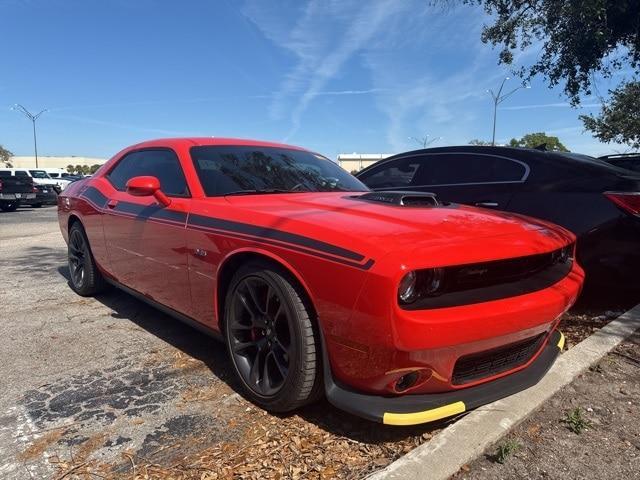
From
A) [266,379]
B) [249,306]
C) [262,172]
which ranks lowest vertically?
[266,379]

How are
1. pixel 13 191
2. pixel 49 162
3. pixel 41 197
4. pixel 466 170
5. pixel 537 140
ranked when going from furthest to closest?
pixel 49 162 < pixel 537 140 < pixel 41 197 < pixel 13 191 < pixel 466 170

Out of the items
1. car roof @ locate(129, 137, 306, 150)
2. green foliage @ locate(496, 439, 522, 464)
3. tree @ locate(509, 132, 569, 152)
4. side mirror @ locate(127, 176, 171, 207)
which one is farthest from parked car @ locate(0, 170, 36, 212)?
tree @ locate(509, 132, 569, 152)

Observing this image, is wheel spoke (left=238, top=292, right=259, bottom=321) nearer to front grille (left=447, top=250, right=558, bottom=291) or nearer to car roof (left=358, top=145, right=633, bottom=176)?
front grille (left=447, top=250, right=558, bottom=291)

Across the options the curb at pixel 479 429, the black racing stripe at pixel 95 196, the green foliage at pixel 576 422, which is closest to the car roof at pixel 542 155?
the curb at pixel 479 429

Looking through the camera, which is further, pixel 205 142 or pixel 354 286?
pixel 205 142

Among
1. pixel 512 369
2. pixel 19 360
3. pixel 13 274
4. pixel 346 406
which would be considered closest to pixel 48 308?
pixel 19 360

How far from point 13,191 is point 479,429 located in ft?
66.5

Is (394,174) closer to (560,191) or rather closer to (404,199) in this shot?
(560,191)

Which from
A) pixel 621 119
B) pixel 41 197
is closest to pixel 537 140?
pixel 621 119

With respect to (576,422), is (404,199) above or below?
above

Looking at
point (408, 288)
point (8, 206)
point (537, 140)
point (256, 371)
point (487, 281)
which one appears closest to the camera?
point (408, 288)

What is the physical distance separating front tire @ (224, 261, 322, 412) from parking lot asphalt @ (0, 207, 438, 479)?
6.2 inches

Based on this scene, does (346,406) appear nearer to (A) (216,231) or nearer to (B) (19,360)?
(A) (216,231)

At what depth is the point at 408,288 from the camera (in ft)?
6.96
